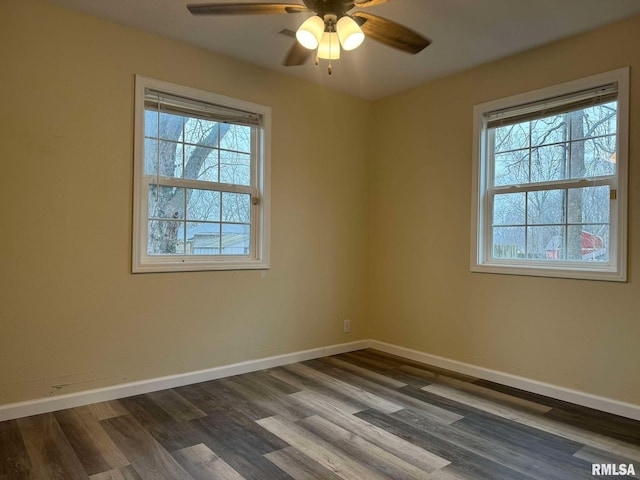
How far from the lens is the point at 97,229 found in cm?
281

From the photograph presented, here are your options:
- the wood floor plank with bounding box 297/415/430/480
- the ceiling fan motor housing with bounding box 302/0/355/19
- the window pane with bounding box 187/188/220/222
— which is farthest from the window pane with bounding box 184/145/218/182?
the wood floor plank with bounding box 297/415/430/480

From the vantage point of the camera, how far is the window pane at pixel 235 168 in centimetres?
344

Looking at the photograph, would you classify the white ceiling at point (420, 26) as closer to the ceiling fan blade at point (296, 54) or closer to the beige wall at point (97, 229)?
the beige wall at point (97, 229)

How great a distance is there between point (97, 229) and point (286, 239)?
1516mm

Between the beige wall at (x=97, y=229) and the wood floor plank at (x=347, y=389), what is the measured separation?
273 millimetres

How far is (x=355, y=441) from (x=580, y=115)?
8.79 ft

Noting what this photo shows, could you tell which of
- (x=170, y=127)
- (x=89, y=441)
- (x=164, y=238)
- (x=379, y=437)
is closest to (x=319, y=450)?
(x=379, y=437)

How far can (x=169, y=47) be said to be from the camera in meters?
3.09

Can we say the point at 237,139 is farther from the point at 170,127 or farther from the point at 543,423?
the point at 543,423

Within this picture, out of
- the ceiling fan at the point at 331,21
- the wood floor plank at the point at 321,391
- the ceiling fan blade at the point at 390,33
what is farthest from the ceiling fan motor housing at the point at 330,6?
the wood floor plank at the point at 321,391

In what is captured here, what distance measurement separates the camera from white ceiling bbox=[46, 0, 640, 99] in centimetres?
259

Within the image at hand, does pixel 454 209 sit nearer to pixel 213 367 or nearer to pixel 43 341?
pixel 213 367

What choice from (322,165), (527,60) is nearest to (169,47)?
(322,165)

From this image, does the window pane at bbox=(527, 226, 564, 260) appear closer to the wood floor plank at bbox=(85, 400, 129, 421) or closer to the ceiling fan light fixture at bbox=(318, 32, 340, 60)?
the ceiling fan light fixture at bbox=(318, 32, 340, 60)
